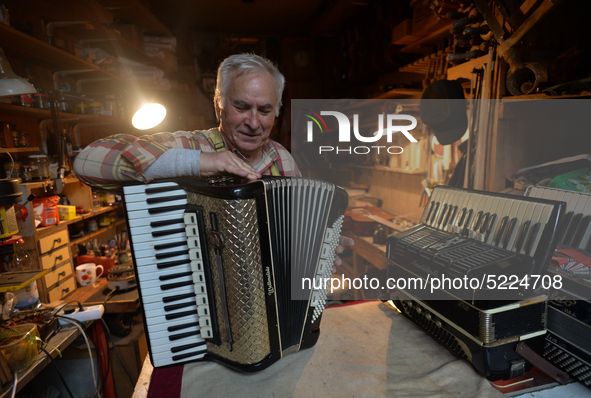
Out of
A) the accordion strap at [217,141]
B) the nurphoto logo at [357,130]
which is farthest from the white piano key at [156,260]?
the nurphoto logo at [357,130]

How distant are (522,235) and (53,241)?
8.82ft

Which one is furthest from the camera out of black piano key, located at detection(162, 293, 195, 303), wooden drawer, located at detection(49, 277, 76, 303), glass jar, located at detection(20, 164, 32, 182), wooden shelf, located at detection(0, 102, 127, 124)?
wooden drawer, located at detection(49, 277, 76, 303)

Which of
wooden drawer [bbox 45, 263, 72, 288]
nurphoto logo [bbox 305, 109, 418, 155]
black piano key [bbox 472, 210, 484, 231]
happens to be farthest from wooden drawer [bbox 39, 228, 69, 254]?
nurphoto logo [bbox 305, 109, 418, 155]

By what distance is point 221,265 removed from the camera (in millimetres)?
1097

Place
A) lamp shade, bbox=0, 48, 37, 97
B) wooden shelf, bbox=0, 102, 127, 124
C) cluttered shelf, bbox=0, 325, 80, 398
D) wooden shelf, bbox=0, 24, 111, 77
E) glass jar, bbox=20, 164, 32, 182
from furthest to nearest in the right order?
1. glass jar, bbox=20, 164, 32, 182
2. wooden shelf, bbox=0, 102, 127, 124
3. wooden shelf, bbox=0, 24, 111, 77
4. lamp shade, bbox=0, 48, 37, 97
5. cluttered shelf, bbox=0, 325, 80, 398

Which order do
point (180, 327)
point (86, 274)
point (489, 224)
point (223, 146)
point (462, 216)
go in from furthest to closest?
point (86, 274) → point (223, 146) → point (462, 216) → point (489, 224) → point (180, 327)

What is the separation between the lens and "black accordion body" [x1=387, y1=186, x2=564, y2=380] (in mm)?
1083

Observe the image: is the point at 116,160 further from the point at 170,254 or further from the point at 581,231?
the point at 581,231

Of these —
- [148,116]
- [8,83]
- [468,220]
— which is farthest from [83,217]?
[468,220]

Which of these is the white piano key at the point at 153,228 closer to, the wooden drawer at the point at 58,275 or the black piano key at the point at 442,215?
the black piano key at the point at 442,215

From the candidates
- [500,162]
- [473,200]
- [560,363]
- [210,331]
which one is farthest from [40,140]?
[560,363]

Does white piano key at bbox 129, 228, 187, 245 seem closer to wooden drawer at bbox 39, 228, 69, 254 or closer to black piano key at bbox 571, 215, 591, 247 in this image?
black piano key at bbox 571, 215, 591, 247

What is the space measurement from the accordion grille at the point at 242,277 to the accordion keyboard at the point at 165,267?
81mm

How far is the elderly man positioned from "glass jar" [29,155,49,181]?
4.21ft
